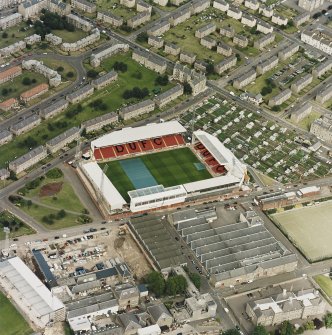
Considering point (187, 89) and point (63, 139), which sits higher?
point (63, 139)

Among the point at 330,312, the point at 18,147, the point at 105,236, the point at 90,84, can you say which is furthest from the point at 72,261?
the point at 90,84

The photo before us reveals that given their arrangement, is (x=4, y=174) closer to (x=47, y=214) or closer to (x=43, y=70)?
(x=47, y=214)

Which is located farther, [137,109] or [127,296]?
[137,109]

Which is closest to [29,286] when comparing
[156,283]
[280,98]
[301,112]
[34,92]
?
[156,283]

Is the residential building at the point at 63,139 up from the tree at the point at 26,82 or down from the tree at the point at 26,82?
down

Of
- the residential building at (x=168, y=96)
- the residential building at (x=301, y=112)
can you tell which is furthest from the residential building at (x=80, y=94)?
the residential building at (x=301, y=112)

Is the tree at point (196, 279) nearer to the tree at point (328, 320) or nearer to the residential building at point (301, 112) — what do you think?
the tree at point (328, 320)
